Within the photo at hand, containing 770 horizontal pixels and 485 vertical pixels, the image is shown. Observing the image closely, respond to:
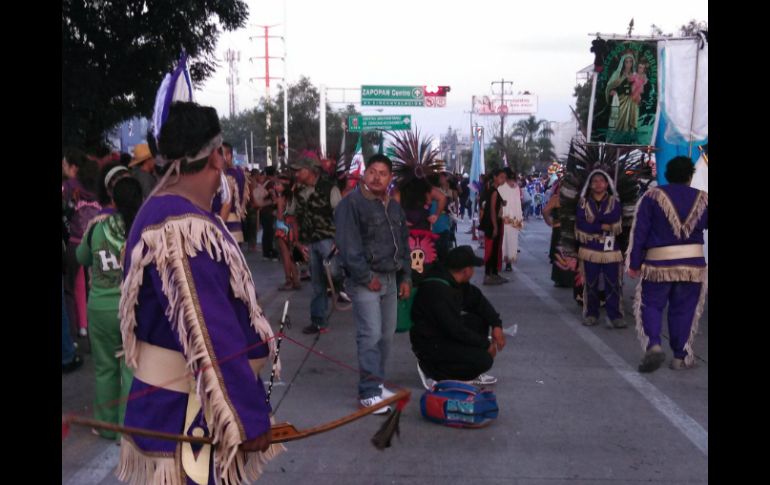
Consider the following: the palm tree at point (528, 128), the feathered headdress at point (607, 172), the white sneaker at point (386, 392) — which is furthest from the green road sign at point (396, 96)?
the palm tree at point (528, 128)

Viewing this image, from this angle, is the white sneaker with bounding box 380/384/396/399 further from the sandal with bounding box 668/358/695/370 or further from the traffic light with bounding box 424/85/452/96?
the traffic light with bounding box 424/85/452/96

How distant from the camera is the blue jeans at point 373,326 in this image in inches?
229

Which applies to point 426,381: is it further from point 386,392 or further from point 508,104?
point 508,104

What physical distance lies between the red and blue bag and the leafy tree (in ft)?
24.7

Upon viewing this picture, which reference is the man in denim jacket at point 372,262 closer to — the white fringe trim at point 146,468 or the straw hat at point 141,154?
the straw hat at point 141,154

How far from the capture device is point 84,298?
796 cm

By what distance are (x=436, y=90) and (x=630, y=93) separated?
19744mm

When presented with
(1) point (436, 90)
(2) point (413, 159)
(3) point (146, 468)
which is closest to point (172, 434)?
(3) point (146, 468)

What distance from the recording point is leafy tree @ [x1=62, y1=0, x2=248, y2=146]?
11344 millimetres

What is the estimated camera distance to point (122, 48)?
11945 millimetres
